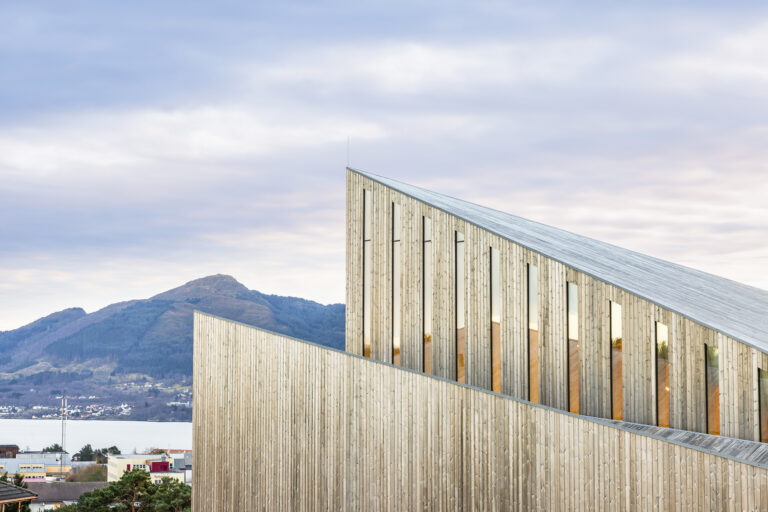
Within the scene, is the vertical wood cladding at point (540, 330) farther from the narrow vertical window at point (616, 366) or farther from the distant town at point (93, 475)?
the distant town at point (93, 475)

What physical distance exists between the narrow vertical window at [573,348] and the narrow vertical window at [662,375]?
1490 millimetres

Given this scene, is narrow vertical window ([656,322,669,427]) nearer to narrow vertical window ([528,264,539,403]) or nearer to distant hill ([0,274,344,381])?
narrow vertical window ([528,264,539,403])

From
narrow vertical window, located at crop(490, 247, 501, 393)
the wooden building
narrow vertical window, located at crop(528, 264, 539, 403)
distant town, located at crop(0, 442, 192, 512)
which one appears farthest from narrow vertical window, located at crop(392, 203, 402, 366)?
distant town, located at crop(0, 442, 192, 512)

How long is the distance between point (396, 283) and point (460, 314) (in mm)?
1968

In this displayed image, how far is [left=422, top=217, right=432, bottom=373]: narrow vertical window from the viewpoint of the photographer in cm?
1513

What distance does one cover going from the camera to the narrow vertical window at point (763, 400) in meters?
10.5

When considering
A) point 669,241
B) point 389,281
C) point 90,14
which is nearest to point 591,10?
point 389,281

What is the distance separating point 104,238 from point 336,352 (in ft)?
315

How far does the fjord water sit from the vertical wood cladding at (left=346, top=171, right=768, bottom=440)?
372 ft

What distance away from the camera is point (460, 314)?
1466cm

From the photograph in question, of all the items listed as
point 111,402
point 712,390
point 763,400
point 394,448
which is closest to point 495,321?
point 394,448

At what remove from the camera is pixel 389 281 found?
A: 1605 centimetres

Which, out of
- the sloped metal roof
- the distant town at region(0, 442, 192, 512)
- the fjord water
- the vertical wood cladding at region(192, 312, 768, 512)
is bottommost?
the fjord water

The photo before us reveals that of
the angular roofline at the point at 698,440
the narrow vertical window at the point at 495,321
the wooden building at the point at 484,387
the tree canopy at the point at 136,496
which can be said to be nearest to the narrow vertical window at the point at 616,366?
the wooden building at the point at 484,387
